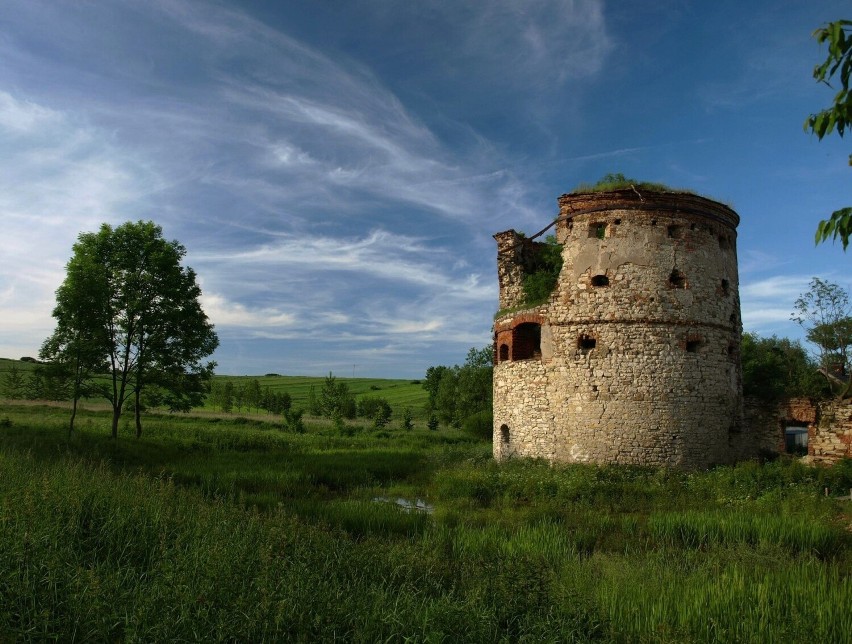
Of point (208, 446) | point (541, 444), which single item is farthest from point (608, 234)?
point (208, 446)

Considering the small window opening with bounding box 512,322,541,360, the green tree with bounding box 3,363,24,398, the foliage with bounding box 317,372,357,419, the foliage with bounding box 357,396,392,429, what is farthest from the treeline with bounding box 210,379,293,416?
the small window opening with bounding box 512,322,541,360

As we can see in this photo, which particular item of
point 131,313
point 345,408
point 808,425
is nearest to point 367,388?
point 345,408

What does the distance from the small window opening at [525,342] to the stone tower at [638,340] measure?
90 cm

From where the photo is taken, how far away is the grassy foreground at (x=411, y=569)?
4.73 metres

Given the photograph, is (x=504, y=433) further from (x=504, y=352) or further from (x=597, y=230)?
(x=597, y=230)

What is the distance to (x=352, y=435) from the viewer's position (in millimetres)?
36750

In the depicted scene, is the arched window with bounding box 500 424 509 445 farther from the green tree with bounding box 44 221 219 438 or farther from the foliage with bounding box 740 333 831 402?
the green tree with bounding box 44 221 219 438

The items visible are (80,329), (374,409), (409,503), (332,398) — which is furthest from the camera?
(374,409)

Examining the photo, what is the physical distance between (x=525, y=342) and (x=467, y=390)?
25.3 metres

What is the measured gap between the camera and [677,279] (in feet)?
53.2

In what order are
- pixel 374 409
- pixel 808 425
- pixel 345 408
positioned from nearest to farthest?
pixel 808 425
pixel 345 408
pixel 374 409

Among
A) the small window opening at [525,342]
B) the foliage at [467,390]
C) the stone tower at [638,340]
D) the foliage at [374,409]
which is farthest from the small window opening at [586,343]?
the foliage at [374,409]

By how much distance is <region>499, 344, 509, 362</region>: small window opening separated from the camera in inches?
729

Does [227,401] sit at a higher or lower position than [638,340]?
lower
